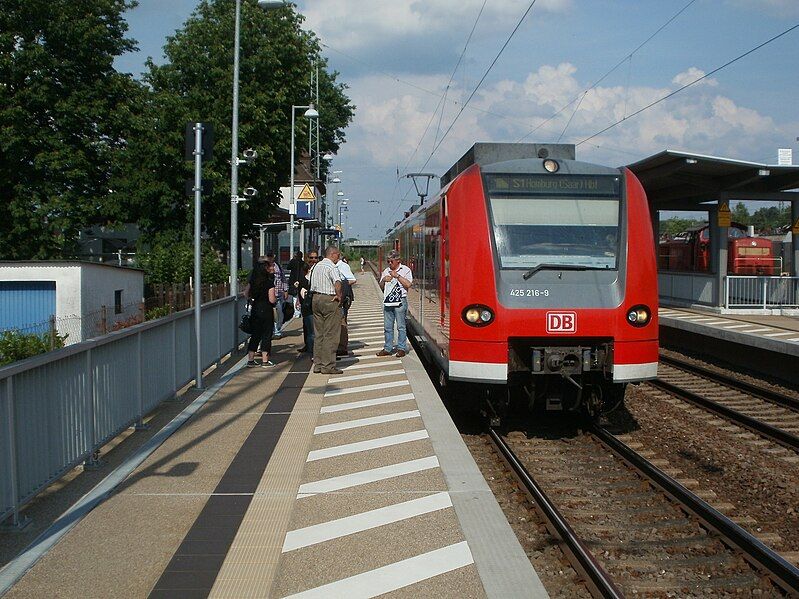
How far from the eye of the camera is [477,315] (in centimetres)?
914

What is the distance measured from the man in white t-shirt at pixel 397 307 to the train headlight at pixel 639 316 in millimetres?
5357

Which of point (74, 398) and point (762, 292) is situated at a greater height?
point (762, 292)

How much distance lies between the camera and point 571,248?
946 cm

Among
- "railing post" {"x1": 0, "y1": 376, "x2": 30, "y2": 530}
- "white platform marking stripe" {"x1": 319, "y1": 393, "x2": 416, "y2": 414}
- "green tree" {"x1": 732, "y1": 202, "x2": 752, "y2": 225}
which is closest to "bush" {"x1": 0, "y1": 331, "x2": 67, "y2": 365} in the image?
"white platform marking stripe" {"x1": 319, "y1": 393, "x2": 416, "y2": 414}

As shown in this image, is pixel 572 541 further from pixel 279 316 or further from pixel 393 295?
pixel 279 316

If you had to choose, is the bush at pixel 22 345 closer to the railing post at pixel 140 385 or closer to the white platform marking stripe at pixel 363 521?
the railing post at pixel 140 385

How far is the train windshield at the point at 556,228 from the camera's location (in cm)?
938

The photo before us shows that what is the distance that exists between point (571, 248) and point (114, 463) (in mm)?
5020

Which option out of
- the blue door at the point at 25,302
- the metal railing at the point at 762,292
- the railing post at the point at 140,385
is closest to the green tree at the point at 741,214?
the metal railing at the point at 762,292

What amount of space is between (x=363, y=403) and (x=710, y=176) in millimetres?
15677

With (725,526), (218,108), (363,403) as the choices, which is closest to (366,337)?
(363,403)

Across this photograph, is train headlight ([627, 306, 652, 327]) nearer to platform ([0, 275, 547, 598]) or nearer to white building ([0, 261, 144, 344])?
platform ([0, 275, 547, 598])

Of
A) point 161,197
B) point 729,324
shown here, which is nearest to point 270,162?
point 161,197

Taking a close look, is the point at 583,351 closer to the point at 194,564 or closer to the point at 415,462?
the point at 415,462
